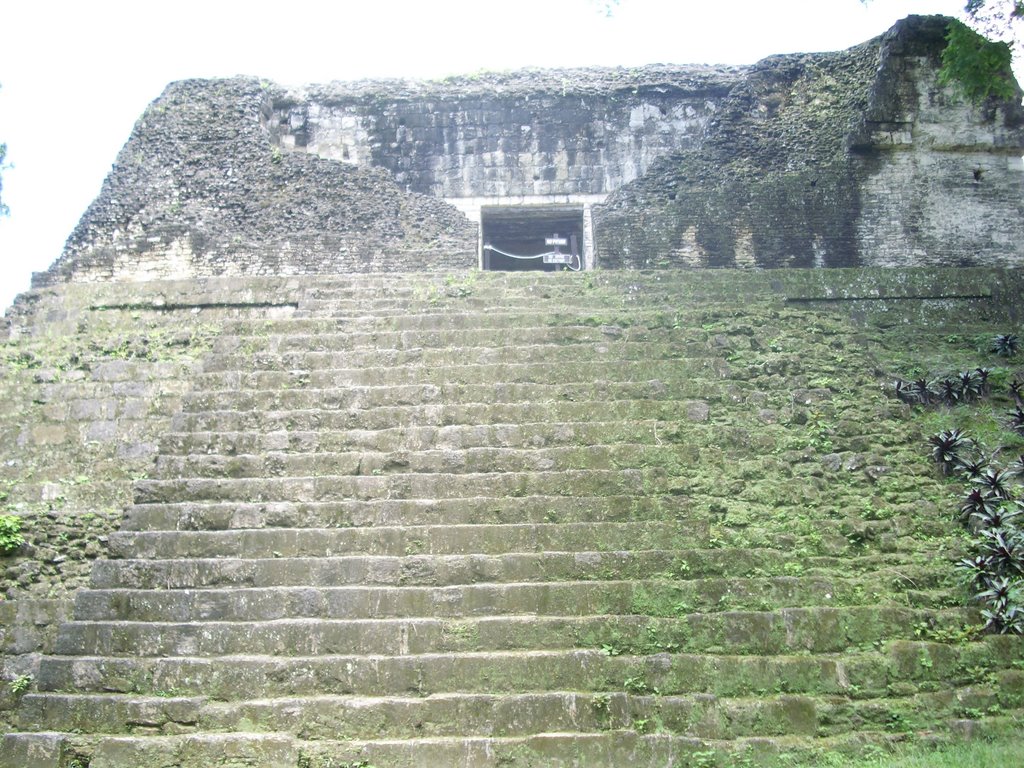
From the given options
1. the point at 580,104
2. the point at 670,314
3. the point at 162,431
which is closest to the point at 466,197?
the point at 580,104

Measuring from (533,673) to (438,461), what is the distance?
2.03 meters

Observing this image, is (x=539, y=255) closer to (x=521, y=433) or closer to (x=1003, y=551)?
(x=521, y=433)

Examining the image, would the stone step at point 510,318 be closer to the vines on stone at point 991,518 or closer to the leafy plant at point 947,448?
the vines on stone at point 991,518

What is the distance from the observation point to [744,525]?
676 centimetres

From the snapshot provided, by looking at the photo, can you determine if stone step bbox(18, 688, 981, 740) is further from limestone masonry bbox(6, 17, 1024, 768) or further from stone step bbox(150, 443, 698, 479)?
stone step bbox(150, 443, 698, 479)

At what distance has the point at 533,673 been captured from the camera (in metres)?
5.79

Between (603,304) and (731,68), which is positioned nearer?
(603,304)

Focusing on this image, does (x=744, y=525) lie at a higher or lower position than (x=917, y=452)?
lower

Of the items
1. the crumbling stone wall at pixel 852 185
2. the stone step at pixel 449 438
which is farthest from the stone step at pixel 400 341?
the crumbling stone wall at pixel 852 185

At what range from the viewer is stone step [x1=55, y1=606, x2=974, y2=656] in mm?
5973

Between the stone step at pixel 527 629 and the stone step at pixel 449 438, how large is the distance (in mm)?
1545

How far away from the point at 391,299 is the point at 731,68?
7.11 metres

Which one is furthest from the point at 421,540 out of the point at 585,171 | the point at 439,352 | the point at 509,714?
the point at 585,171

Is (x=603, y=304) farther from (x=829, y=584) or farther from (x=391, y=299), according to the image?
(x=829, y=584)
